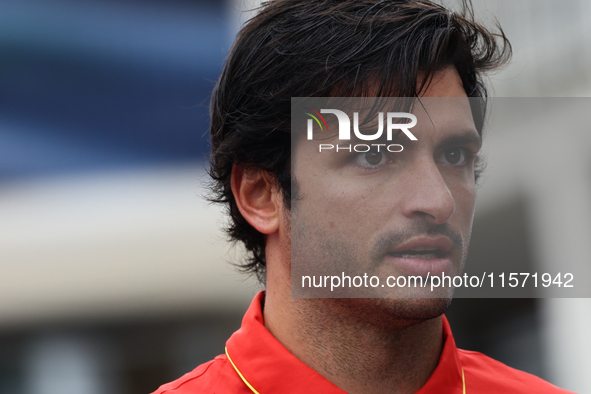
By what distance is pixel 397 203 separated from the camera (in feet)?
5.00

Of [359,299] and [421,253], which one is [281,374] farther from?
[421,253]

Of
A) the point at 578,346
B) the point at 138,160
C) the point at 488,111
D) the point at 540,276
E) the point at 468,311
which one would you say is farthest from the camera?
the point at 138,160

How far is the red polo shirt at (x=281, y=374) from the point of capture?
5.41 ft

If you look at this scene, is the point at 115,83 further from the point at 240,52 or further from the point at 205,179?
the point at 240,52

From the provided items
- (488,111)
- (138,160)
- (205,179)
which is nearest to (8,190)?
(138,160)

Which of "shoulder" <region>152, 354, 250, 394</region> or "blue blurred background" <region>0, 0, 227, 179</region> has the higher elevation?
"blue blurred background" <region>0, 0, 227, 179</region>

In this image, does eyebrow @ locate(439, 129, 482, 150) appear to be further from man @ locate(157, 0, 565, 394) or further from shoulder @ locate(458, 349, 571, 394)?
shoulder @ locate(458, 349, 571, 394)

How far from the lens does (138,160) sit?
633cm

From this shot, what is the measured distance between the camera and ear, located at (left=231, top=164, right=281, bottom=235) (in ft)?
6.08

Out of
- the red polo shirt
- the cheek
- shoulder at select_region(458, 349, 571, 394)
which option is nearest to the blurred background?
the red polo shirt

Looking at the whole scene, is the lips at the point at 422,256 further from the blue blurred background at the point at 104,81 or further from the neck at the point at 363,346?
the blue blurred background at the point at 104,81

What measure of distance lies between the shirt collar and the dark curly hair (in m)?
0.46

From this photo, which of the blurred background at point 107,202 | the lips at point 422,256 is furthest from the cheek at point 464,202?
the blurred background at point 107,202

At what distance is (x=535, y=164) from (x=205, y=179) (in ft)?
6.05
